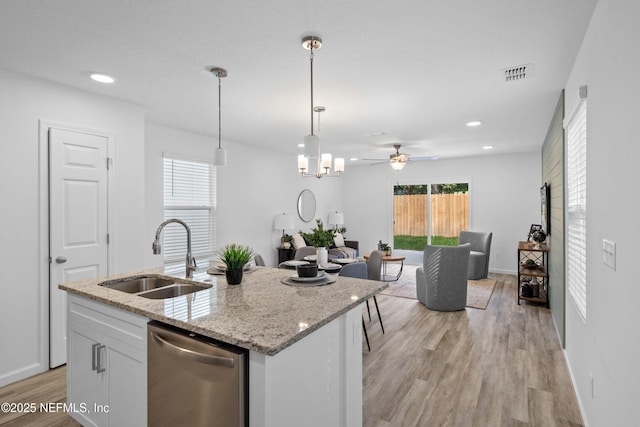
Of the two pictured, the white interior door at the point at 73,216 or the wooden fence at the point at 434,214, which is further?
the wooden fence at the point at 434,214

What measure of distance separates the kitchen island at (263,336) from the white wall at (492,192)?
6155mm

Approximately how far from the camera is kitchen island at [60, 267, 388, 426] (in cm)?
132

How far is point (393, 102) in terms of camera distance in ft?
12.0

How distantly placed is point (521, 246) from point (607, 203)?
12.1 ft

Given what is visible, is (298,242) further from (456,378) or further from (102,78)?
(102,78)

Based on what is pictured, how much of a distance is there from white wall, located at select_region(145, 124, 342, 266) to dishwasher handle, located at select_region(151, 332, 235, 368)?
3.27 metres

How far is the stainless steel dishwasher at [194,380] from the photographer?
133 centimetres

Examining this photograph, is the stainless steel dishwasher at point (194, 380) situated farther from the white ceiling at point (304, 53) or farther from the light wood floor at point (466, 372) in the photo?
the white ceiling at point (304, 53)

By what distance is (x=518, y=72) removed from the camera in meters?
2.81

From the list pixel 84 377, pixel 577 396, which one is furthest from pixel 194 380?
pixel 577 396

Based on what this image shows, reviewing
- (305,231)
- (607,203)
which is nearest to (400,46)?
(607,203)

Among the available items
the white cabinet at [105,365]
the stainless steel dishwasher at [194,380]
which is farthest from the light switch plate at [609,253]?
the white cabinet at [105,365]

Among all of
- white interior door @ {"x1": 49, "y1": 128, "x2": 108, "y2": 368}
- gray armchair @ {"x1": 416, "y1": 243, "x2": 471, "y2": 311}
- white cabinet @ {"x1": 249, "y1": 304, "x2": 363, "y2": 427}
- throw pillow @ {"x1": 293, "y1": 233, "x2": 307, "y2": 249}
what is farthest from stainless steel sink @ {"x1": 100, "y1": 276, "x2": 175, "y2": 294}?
throw pillow @ {"x1": 293, "y1": 233, "x2": 307, "y2": 249}

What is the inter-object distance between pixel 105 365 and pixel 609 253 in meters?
2.64
